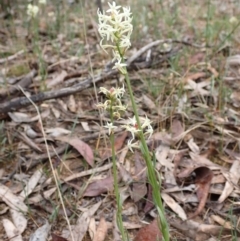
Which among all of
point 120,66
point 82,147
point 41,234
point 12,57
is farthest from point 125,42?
point 12,57

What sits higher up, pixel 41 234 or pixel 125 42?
pixel 125 42

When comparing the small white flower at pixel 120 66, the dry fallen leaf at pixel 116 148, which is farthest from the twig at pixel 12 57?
Answer: the small white flower at pixel 120 66

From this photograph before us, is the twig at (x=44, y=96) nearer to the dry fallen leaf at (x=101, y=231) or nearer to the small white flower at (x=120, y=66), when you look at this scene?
the dry fallen leaf at (x=101, y=231)

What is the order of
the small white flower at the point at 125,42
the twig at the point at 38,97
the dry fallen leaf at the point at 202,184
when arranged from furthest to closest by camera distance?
the twig at the point at 38,97
the dry fallen leaf at the point at 202,184
the small white flower at the point at 125,42

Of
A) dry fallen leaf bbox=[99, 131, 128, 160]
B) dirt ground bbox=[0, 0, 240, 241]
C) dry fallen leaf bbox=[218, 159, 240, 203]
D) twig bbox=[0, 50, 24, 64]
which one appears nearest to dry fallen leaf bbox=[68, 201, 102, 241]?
dirt ground bbox=[0, 0, 240, 241]

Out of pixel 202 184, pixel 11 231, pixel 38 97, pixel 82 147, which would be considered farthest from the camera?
pixel 38 97

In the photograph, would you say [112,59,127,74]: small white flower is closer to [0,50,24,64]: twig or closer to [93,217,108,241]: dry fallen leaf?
[93,217,108,241]: dry fallen leaf

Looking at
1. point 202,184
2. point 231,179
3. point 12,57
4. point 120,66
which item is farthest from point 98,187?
point 12,57

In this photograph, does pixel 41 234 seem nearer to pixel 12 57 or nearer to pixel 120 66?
pixel 120 66

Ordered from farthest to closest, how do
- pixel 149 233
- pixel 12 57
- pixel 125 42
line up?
pixel 12 57 → pixel 149 233 → pixel 125 42

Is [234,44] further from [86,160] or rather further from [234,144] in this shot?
[86,160]

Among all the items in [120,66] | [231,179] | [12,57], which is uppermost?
[120,66]

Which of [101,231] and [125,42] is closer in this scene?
[125,42]
